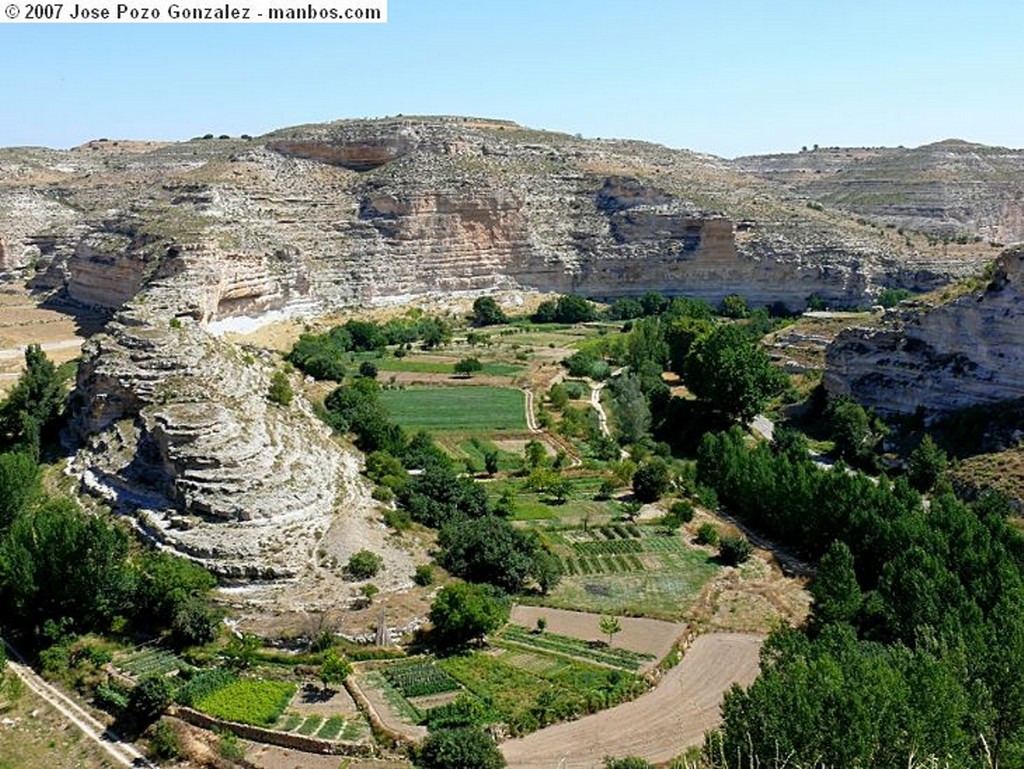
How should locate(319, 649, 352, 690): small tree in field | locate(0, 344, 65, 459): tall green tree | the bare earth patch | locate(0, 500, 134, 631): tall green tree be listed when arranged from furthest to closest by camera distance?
locate(0, 344, 65, 459): tall green tree < the bare earth patch < locate(0, 500, 134, 631): tall green tree < locate(319, 649, 352, 690): small tree in field

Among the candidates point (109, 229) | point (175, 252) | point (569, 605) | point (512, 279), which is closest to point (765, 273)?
point (512, 279)

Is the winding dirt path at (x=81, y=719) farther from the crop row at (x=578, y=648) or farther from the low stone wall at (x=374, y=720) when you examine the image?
the crop row at (x=578, y=648)

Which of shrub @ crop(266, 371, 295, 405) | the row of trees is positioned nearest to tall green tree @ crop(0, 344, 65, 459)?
shrub @ crop(266, 371, 295, 405)

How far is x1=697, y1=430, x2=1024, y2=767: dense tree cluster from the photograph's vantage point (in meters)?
19.0

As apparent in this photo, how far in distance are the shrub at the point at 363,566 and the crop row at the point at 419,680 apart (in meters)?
4.75

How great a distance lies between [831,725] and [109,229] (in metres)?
84.1

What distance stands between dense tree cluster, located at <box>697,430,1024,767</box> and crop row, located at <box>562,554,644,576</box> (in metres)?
Answer: 6.99

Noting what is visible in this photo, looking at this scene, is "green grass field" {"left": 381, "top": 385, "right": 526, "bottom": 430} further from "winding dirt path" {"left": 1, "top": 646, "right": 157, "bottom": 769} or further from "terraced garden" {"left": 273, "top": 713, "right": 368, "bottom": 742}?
"terraced garden" {"left": 273, "top": 713, "right": 368, "bottom": 742}

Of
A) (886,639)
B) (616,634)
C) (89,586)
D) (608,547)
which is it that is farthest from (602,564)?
(89,586)

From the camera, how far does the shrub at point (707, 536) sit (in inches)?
1559

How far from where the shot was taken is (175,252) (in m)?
72.6

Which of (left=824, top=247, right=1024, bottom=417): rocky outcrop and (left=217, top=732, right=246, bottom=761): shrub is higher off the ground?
(left=824, top=247, right=1024, bottom=417): rocky outcrop

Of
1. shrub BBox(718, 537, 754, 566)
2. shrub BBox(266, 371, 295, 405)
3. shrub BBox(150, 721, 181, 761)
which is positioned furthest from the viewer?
shrub BBox(266, 371, 295, 405)

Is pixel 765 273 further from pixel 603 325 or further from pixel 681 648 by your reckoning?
pixel 681 648
